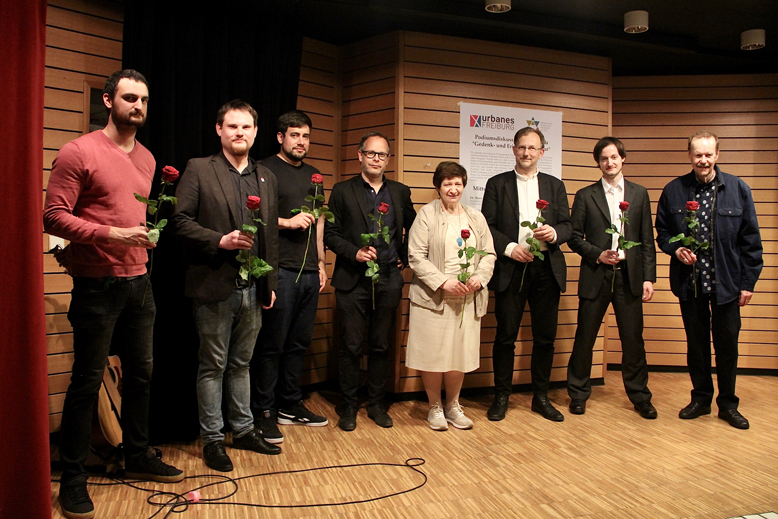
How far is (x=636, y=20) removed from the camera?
448 cm

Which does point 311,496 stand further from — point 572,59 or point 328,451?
point 572,59

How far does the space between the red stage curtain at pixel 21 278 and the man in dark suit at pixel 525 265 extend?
290 cm

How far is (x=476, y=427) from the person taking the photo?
3.80m

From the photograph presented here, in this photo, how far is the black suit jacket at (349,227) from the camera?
3.74 metres

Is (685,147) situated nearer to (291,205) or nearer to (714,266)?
(714,266)

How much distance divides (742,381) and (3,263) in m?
5.77

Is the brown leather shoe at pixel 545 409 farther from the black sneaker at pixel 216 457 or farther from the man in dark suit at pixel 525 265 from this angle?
the black sneaker at pixel 216 457

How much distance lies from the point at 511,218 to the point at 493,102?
1.24m

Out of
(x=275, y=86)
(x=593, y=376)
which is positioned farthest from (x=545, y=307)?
(x=275, y=86)

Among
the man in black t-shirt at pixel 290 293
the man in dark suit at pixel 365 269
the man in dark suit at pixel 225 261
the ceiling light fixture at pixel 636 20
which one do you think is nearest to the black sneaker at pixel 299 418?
the man in black t-shirt at pixel 290 293

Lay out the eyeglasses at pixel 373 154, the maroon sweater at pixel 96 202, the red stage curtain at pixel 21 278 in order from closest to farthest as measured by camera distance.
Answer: the red stage curtain at pixel 21 278, the maroon sweater at pixel 96 202, the eyeglasses at pixel 373 154

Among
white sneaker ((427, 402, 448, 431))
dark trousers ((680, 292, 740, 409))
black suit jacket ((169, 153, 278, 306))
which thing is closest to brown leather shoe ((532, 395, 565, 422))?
white sneaker ((427, 402, 448, 431))

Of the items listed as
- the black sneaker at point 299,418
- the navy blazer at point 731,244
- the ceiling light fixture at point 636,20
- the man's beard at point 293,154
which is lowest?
the black sneaker at point 299,418

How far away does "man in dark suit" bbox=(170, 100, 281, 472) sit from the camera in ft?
9.59
